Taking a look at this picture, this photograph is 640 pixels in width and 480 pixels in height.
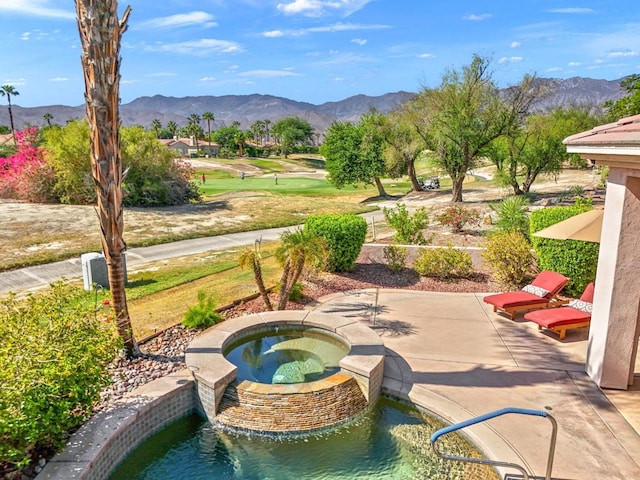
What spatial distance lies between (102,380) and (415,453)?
3.93 meters

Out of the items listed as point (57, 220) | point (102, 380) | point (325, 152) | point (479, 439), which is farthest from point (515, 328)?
point (325, 152)

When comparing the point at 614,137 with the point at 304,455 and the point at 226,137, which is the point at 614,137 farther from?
the point at 226,137

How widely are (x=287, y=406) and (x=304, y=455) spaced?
700 millimetres

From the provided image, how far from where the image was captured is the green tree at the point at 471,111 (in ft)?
88.8

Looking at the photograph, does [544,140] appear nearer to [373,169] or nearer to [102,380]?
[373,169]

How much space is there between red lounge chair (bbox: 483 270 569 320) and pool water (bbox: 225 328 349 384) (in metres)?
3.73

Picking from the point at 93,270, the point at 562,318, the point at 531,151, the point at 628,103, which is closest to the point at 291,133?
the point at 628,103

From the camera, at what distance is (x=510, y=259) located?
36.5ft

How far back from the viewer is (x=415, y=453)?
17.9ft

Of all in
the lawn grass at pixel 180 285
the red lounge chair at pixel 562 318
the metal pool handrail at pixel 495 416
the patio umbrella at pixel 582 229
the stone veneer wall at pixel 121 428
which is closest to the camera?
the metal pool handrail at pixel 495 416

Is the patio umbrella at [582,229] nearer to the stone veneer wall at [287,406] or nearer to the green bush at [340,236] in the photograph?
the green bush at [340,236]

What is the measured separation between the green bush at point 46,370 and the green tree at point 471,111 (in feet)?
84.0

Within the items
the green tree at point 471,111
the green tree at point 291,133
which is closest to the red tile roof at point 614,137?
the green tree at point 471,111

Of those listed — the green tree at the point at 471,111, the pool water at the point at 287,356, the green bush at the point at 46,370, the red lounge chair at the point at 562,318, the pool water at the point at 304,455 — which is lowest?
the pool water at the point at 304,455
